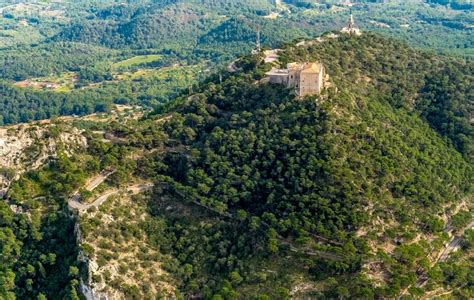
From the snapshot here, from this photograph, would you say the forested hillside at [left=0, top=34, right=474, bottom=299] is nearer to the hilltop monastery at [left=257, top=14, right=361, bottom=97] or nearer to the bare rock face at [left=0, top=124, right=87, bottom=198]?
the hilltop monastery at [left=257, top=14, right=361, bottom=97]

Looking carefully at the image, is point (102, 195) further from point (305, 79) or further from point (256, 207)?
point (305, 79)

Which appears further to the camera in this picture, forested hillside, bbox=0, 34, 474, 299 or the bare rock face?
the bare rock face

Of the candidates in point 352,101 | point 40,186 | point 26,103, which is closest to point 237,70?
point 352,101

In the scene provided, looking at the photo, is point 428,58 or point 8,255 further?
point 428,58

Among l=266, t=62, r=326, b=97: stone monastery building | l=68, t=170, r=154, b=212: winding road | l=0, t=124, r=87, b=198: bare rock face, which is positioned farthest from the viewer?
l=266, t=62, r=326, b=97: stone monastery building

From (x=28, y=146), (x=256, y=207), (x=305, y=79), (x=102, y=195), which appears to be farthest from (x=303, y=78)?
(x=28, y=146)

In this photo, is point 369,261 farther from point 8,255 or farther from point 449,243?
point 8,255

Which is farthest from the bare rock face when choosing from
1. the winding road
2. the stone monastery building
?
the stone monastery building
